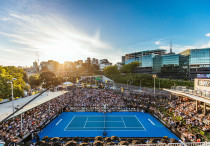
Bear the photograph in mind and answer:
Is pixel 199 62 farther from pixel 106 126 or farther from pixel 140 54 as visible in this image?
pixel 106 126

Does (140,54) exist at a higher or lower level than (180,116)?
higher

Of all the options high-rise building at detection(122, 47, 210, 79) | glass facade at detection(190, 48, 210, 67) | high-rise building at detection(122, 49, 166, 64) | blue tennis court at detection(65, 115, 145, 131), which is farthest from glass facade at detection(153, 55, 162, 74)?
blue tennis court at detection(65, 115, 145, 131)

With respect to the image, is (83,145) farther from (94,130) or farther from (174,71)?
(174,71)

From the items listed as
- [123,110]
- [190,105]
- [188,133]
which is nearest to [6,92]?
[123,110]

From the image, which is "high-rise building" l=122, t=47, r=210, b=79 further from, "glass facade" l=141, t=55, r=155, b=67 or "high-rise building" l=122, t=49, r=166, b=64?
"high-rise building" l=122, t=49, r=166, b=64

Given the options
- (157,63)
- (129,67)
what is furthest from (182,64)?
(129,67)

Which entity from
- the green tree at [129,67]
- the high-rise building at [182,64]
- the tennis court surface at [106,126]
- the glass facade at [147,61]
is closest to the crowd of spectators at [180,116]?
the tennis court surface at [106,126]
